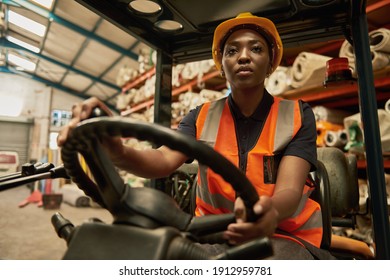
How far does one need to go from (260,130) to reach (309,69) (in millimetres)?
1408

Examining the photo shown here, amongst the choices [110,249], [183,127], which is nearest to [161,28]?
[183,127]

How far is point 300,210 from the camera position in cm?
103

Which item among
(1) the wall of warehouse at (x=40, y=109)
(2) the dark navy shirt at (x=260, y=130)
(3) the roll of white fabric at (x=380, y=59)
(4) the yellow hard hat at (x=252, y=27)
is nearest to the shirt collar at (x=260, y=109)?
(2) the dark navy shirt at (x=260, y=130)

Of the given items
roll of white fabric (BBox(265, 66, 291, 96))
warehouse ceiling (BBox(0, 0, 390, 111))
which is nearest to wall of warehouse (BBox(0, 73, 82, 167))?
warehouse ceiling (BBox(0, 0, 390, 111))

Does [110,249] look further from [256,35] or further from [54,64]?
[54,64]

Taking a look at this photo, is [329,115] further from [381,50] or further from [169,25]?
[169,25]

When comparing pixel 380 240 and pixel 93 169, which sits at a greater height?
pixel 93 169

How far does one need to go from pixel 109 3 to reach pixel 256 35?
661 millimetres

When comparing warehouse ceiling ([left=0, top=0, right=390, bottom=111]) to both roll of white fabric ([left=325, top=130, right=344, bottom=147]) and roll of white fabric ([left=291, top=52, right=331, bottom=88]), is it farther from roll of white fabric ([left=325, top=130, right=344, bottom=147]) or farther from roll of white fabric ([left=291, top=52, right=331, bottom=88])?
roll of white fabric ([left=325, top=130, right=344, bottom=147])

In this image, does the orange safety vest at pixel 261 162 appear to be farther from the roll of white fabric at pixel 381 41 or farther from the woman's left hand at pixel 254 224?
the roll of white fabric at pixel 381 41

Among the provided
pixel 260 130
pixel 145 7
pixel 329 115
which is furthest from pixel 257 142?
pixel 329 115

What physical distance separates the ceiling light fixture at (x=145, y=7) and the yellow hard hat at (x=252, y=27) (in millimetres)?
378

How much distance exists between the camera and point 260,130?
109cm

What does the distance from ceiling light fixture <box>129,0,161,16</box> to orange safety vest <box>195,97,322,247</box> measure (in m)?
0.56
